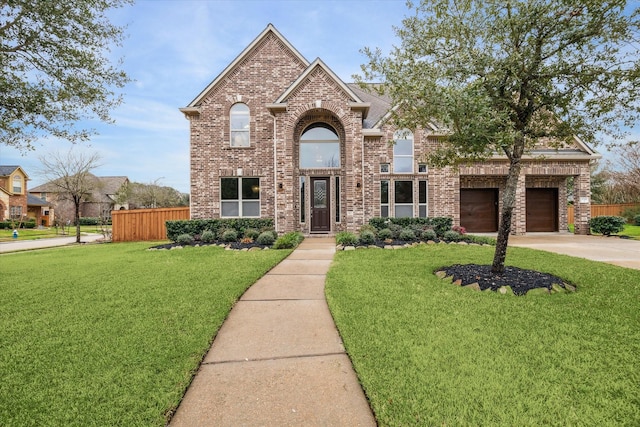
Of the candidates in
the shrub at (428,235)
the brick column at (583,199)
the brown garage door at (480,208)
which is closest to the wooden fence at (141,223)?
the shrub at (428,235)

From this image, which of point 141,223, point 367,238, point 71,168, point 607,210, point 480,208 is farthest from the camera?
point 607,210

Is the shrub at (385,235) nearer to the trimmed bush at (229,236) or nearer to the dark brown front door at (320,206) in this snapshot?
the dark brown front door at (320,206)

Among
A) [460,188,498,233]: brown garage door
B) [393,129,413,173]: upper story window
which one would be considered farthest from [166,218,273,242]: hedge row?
[460,188,498,233]: brown garage door

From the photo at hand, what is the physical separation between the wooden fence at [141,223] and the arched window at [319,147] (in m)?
6.85

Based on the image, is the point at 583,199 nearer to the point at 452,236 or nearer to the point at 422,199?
the point at 422,199

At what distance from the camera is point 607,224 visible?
14.0m

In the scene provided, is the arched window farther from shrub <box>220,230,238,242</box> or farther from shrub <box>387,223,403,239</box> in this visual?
shrub <box>220,230,238,242</box>

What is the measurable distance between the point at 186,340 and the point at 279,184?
388 inches

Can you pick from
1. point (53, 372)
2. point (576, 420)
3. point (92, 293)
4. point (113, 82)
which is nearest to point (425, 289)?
point (576, 420)

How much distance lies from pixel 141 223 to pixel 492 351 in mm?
16297

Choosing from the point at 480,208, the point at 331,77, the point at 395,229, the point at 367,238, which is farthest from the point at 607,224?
the point at 331,77

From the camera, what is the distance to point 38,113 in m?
6.55

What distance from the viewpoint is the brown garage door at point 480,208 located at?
15.5m

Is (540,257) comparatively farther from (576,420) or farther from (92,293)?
(92,293)
